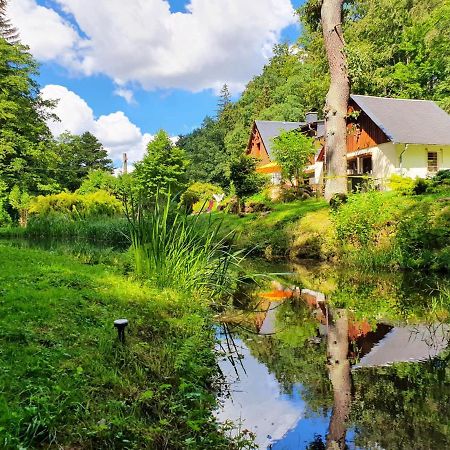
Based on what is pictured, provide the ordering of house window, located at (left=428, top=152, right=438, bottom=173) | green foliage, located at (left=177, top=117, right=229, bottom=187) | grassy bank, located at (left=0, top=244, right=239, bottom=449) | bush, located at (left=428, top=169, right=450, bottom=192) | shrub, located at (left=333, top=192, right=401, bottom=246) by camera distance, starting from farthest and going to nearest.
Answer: green foliage, located at (left=177, top=117, right=229, bottom=187) < house window, located at (left=428, top=152, right=438, bottom=173) < bush, located at (left=428, top=169, right=450, bottom=192) < shrub, located at (left=333, top=192, right=401, bottom=246) < grassy bank, located at (left=0, top=244, right=239, bottom=449)

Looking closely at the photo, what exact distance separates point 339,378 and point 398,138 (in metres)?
20.5

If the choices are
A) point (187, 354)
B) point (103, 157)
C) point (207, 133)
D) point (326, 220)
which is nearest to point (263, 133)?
point (207, 133)

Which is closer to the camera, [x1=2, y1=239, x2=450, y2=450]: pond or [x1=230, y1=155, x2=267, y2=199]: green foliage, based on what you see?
[x1=2, y1=239, x2=450, y2=450]: pond

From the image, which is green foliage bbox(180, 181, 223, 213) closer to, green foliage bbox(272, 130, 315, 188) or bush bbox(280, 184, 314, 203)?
bush bbox(280, 184, 314, 203)

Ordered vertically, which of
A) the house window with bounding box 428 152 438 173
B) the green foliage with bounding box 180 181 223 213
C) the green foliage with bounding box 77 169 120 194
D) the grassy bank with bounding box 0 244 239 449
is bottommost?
the grassy bank with bounding box 0 244 239 449

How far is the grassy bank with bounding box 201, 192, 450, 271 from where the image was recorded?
29.5 ft

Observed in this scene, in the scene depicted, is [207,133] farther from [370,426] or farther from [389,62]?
[370,426]

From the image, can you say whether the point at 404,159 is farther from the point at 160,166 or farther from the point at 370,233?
the point at 160,166

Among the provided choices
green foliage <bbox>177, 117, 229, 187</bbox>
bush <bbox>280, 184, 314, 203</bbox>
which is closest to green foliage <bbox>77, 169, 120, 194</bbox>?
green foliage <bbox>177, 117, 229, 187</bbox>

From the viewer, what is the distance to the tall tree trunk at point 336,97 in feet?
43.8

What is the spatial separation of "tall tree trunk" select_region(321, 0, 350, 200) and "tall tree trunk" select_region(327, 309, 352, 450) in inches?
336

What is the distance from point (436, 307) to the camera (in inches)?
227

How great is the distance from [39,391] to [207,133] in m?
49.5

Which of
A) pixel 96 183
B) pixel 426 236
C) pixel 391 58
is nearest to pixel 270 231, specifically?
pixel 426 236
